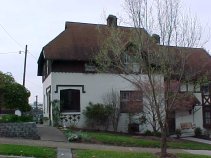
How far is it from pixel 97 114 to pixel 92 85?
236 centimetres

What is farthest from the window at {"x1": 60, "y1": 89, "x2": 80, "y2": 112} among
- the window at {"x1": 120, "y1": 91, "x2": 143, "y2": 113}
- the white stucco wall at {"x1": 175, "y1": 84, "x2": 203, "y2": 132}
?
the white stucco wall at {"x1": 175, "y1": 84, "x2": 203, "y2": 132}

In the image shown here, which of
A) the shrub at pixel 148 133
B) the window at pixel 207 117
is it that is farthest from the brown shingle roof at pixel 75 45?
the shrub at pixel 148 133

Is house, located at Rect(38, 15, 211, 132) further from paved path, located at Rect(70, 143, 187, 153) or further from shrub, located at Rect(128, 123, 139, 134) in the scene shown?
paved path, located at Rect(70, 143, 187, 153)

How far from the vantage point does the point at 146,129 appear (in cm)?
3077

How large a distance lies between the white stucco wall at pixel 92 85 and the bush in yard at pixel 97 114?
20.4 inches

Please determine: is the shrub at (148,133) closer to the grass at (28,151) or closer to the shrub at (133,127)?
the shrub at (133,127)

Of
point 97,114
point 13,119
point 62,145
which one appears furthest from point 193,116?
point 62,145

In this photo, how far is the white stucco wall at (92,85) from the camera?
1151 inches

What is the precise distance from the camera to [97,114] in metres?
28.9

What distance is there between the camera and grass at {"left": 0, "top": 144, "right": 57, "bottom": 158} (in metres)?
14.8

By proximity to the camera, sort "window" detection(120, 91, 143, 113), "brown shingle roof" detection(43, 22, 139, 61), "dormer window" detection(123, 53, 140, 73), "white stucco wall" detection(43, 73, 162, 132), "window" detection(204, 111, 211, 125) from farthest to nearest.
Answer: "window" detection(204, 111, 211, 125)
"white stucco wall" detection(43, 73, 162, 132)
"brown shingle roof" detection(43, 22, 139, 61)
"window" detection(120, 91, 143, 113)
"dormer window" detection(123, 53, 140, 73)

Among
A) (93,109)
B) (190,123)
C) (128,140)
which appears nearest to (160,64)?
(128,140)

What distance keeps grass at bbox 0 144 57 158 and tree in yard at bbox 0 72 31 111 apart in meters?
6.38

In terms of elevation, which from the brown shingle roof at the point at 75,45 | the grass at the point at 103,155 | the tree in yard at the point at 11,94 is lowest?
the grass at the point at 103,155
